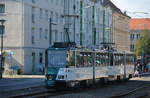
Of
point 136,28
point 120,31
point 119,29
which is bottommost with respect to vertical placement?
point 120,31

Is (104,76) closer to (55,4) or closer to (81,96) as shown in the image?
(81,96)

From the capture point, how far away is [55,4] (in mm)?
58875

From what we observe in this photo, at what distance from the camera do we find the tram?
24484 mm

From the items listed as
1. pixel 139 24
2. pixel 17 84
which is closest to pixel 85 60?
pixel 17 84

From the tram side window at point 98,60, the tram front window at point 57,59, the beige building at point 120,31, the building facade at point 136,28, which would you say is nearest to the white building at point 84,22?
the beige building at point 120,31

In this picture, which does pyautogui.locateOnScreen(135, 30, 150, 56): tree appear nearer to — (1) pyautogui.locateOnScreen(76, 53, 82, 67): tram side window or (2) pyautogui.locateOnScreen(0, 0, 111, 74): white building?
(2) pyautogui.locateOnScreen(0, 0, 111, 74): white building

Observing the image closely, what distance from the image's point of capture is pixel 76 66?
25312mm

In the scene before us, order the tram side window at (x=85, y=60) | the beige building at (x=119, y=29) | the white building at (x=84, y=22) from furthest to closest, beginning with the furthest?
the beige building at (x=119, y=29) → the white building at (x=84, y=22) → the tram side window at (x=85, y=60)

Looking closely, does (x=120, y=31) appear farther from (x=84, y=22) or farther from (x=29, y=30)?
(x=29, y=30)

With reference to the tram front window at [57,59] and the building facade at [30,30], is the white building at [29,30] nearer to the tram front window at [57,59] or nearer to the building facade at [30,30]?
the building facade at [30,30]

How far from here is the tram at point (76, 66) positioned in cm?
2448

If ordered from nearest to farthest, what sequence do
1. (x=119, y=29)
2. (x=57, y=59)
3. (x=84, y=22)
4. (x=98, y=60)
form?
(x=57, y=59), (x=98, y=60), (x=84, y=22), (x=119, y=29)

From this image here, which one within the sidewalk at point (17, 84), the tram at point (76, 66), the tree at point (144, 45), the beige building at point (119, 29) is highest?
the beige building at point (119, 29)

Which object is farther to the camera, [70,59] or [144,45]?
[144,45]
